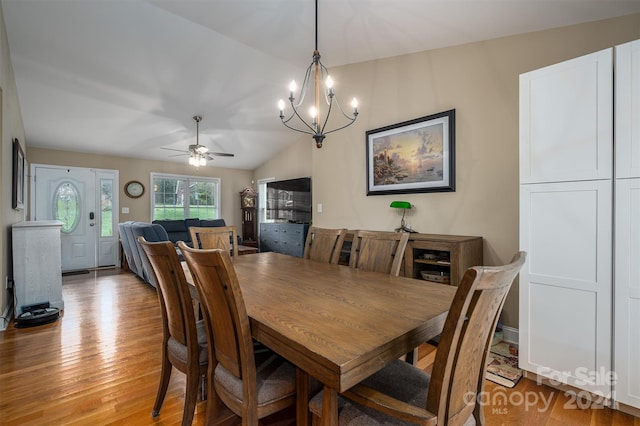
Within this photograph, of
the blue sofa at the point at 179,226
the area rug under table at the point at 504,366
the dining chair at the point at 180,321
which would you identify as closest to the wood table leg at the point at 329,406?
the dining chair at the point at 180,321

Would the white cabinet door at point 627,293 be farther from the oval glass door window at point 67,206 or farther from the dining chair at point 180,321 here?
the oval glass door window at point 67,206

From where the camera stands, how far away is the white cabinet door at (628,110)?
1540 mm

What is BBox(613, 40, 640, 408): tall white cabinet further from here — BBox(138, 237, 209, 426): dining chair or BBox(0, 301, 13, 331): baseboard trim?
BBox(0, 301, 13, 331): baseboard trim

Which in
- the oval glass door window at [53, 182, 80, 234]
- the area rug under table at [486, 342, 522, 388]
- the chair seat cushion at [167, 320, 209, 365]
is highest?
the oval glass door window at [53, 182, 80, 234]

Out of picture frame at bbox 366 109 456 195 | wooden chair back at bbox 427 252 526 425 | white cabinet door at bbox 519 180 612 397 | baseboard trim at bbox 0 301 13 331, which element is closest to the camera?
wooden chair back at bbox 427 252 526 425

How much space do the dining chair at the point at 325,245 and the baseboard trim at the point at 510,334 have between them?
5.43ft

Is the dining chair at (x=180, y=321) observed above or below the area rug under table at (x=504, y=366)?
above

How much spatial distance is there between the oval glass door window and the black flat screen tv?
3744 mm

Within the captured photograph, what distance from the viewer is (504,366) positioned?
6.99 ft

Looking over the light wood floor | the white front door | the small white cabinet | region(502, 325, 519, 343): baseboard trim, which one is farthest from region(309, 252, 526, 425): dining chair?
the white front door

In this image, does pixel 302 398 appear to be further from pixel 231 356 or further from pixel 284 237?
pixel 284 237

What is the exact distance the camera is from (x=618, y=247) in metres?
1.59

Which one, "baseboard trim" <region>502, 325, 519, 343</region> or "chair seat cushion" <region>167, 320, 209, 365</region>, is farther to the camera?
"baseboard trim" <region>502, 325, 519, 343</region>

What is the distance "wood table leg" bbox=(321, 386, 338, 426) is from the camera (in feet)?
2.98
